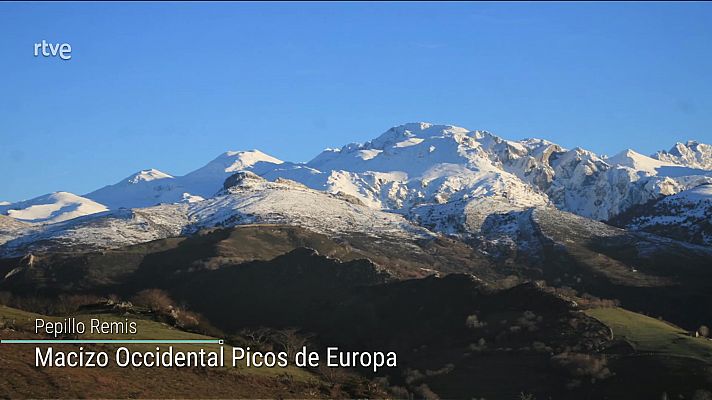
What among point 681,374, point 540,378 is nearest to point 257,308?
point 540,378

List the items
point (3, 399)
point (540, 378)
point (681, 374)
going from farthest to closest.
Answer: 1. point (540, 378)
2. point (681, 374)
3. point (3, 399)

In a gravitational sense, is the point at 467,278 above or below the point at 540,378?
above

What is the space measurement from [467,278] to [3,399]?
125889mm

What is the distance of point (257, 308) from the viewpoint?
656ft

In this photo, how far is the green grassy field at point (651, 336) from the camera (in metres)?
137

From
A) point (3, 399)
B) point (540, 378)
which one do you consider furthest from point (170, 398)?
point (540, 378)

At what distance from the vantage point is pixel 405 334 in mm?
172000

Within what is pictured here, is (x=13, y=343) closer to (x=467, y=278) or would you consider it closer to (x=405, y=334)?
(x=405, y=334)

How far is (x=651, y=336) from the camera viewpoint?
149500mm

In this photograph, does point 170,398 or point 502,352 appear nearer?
point 170,398

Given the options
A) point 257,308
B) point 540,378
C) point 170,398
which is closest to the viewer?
point 170,398

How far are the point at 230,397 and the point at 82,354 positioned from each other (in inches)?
461

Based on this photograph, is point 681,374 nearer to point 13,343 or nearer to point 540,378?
point 540,378

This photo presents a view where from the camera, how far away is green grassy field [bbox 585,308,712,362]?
137 meters
